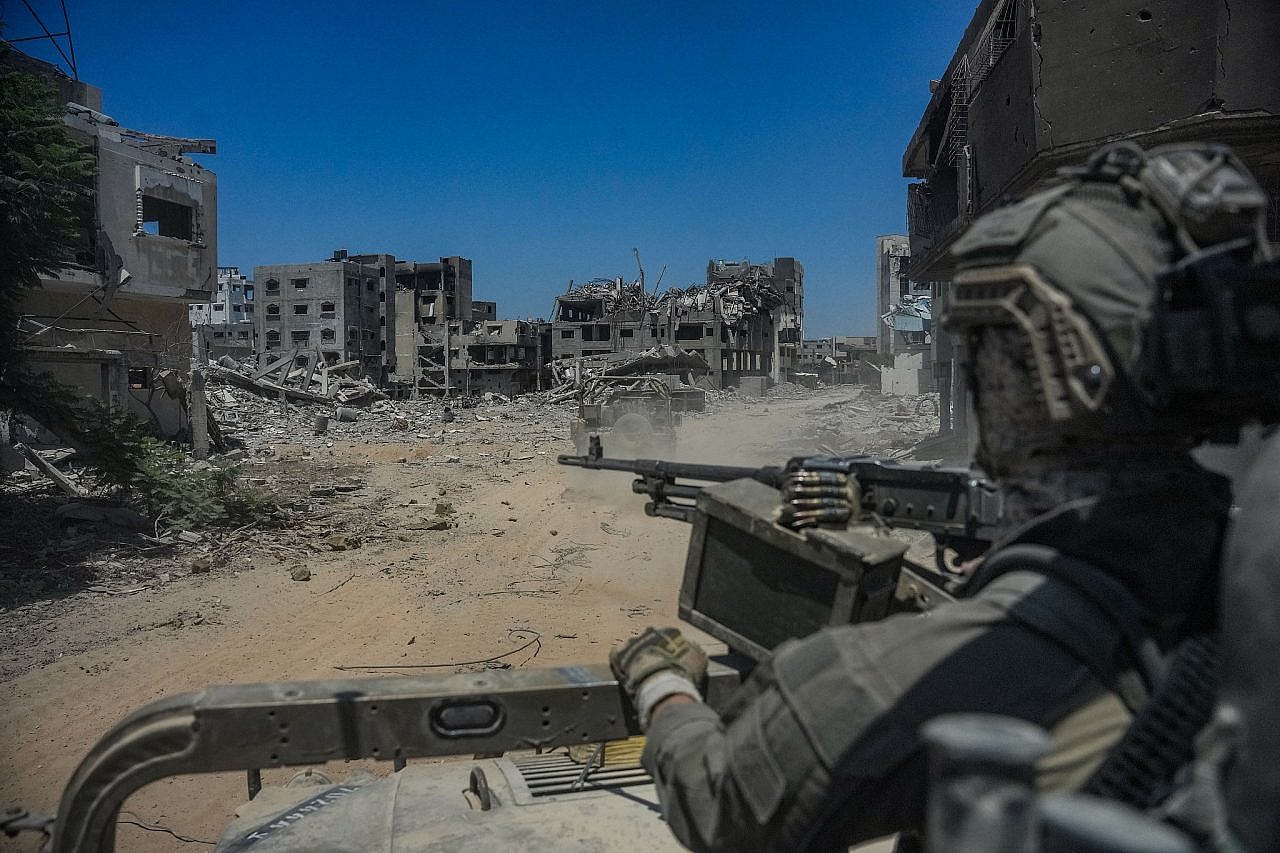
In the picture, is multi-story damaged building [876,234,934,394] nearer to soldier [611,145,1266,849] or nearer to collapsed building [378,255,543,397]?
collapsed building [378,255,543,397]

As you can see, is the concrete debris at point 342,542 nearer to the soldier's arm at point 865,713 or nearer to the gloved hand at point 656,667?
the gloved hand at point 656,667

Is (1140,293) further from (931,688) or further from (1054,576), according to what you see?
(931,688)

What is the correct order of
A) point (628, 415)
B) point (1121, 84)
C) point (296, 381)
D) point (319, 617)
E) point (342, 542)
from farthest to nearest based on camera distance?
1. point (296, 381)
2. point (628, 415)
3. point (342, 542)
4. point (319, 617)
5. point (1121, 84)

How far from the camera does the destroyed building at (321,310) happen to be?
2012 inches

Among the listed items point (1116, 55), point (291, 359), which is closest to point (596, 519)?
point (1116, 55)

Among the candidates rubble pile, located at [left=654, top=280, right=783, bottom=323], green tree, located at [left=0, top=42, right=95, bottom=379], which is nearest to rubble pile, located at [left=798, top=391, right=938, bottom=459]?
green tree, located at [left=0, top=42, right=95, bottom=379]

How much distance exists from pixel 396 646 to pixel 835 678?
21.5 ft

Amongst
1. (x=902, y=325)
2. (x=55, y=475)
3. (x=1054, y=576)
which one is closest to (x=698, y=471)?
(x=1054, y=576)

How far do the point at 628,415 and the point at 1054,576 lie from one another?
1661 cm

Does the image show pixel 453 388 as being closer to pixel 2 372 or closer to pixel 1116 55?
pixel 2 372

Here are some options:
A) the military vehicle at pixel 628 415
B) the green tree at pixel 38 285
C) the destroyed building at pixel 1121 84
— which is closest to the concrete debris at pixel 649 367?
the military vehicle at pixel 628 415

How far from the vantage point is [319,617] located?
8273 millimetres

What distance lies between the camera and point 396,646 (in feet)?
24.5

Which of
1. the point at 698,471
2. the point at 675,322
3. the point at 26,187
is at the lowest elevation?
the point at 698,471
